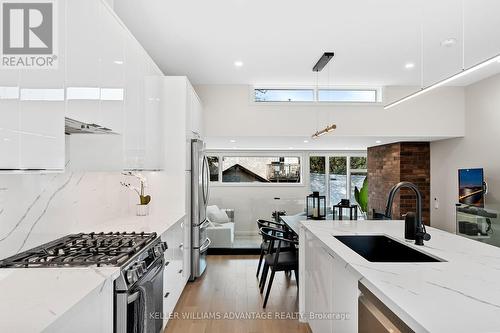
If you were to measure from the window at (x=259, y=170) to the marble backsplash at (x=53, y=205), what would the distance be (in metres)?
3.32

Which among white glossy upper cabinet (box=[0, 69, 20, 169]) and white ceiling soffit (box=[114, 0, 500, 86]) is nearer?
white glossy upper cabinet (box=[0, 69, 20, 169])

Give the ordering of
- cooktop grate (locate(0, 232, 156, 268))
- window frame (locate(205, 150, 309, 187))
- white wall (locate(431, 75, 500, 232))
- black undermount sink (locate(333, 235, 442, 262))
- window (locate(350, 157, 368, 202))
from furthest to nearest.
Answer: window (locate(350, 157, 368, 202)) → window frame (locate(205, 150, 309, 187)) → white wall (locate(431, 75, 500, 232)) → black undermount sink (locate(333, 235, 442, 262)) → cooktop grate (locate(0, 232, 156, 268))

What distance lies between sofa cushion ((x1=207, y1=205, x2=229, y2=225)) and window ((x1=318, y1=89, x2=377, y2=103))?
2900 millimetres

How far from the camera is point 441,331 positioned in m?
0.92

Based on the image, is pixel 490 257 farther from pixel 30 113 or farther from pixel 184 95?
pixel 184 95

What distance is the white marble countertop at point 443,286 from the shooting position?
3.25 feet

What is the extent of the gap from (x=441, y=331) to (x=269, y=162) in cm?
585

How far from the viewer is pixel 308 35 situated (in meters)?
3.17

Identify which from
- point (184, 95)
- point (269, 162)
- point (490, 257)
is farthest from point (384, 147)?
point (490, 257)

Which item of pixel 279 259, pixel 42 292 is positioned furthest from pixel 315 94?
pixel 42 292

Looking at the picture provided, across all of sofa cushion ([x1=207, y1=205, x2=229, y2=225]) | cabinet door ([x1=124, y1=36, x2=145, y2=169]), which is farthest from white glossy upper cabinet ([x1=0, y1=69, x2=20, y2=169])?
sofa cushion ([x1=207, y1=205, x2=229, y2=225])

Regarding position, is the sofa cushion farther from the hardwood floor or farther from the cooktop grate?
the cooktop grate

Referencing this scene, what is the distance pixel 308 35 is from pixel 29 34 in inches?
97.5

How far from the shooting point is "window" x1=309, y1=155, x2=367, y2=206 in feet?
22.7
